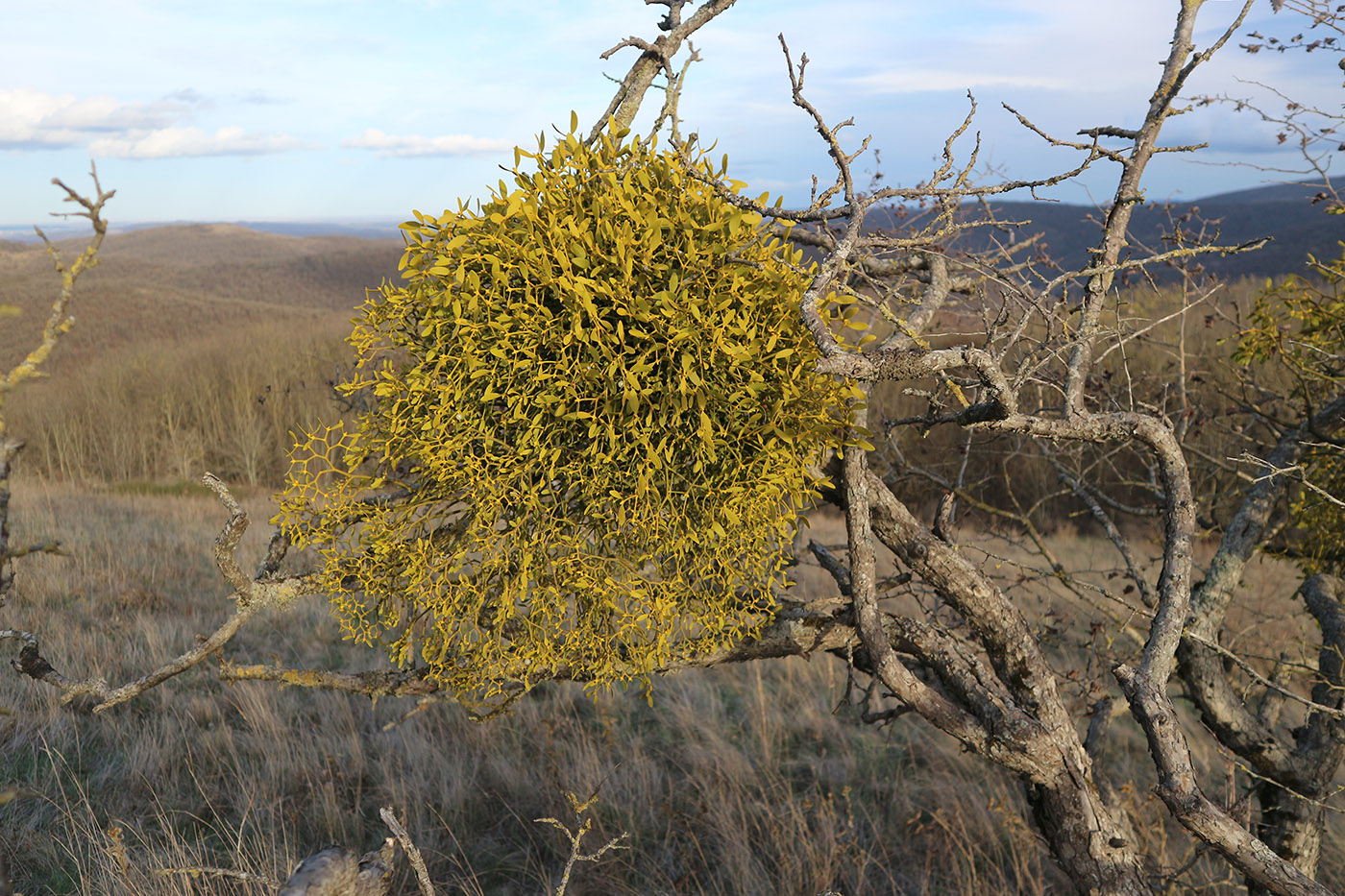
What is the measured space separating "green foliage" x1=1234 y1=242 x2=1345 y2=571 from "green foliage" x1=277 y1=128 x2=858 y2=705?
2245 millimetres

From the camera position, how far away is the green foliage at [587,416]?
1895mm

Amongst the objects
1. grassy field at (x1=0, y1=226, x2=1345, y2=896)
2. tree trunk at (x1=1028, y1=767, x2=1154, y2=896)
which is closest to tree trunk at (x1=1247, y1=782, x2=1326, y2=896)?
grassy field at (x1=0, y1=226, x2=1345, y2=896)

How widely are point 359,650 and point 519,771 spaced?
87.8 inches

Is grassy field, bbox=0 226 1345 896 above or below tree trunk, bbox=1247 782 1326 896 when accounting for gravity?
below

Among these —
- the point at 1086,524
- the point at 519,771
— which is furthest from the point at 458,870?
the point at 1086,524

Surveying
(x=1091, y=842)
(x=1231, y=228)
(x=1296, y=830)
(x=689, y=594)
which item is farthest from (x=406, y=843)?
(x=1231, y=228)

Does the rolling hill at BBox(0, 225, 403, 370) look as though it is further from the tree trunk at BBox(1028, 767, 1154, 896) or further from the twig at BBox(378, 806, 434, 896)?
the tree trunk at BBox(1028, 767, 1154, 896)

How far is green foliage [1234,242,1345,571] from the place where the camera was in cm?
309

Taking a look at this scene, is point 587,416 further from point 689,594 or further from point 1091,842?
point 1091,842

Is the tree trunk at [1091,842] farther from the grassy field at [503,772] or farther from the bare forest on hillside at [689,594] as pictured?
the grassy field at [503,772]

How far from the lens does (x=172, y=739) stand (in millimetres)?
4242

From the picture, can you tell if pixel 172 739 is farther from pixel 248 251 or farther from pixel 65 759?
pixel 248 251

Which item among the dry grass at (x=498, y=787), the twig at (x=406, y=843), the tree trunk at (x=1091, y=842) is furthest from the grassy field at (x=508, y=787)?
the twig at (x=406, y=843)

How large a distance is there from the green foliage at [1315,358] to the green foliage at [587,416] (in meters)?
2.24
